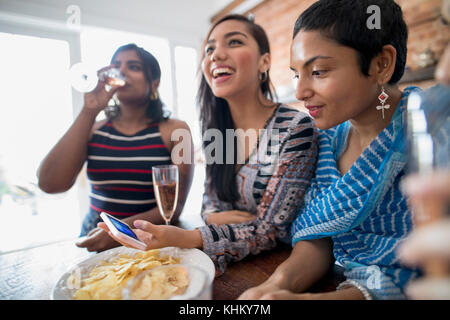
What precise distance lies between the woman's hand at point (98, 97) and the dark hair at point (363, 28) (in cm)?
82

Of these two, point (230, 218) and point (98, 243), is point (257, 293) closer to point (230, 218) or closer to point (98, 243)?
point (230, 218)

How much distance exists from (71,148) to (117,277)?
771 mm

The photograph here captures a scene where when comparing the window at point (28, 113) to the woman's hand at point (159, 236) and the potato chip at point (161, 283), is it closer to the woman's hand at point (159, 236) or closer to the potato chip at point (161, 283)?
the woman's hand at point (159, 236)

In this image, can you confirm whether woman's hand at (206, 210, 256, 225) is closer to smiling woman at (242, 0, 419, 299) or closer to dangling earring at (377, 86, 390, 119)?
smiling woman at (242, 0, 419, 299)

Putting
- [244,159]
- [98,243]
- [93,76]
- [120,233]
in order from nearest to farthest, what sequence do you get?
[120,233] → [98,243] → [244,159] → [93,76]

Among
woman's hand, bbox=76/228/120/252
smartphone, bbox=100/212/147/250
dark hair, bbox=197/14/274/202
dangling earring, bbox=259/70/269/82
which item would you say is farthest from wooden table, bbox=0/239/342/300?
dangling earring, bbox=259/70/269/82

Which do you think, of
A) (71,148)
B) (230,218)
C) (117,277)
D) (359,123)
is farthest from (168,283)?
(71,148)

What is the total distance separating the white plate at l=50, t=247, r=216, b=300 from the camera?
0.39m

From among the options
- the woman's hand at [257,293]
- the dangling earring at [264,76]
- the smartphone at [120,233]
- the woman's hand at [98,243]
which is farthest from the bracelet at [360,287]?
the dangling earring at [264,76]

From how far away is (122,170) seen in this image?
1046 millimetres

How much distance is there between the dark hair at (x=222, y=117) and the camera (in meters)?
0.85

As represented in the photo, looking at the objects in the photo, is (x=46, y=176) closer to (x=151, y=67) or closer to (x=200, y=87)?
(x=151, y=67)

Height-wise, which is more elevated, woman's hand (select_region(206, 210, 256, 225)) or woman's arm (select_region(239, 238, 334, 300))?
woman's hand (select_region(206, 210, 256, 225))

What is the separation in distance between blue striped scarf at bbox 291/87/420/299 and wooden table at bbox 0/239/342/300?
7 centimetres
